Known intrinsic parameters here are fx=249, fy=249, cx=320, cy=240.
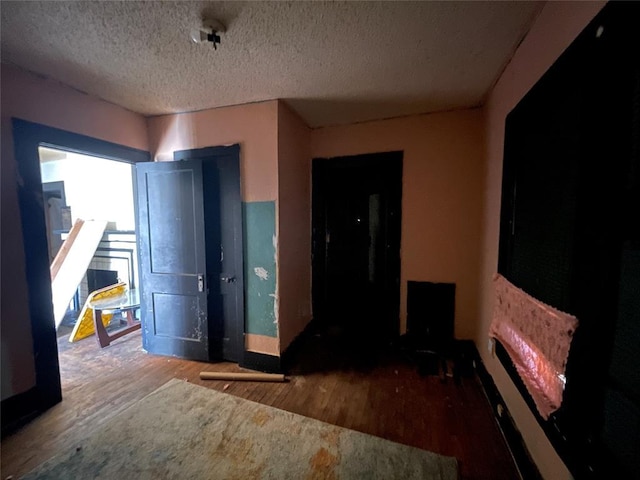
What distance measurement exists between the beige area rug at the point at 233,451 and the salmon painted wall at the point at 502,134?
1.58ft

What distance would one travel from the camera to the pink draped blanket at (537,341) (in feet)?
3.40

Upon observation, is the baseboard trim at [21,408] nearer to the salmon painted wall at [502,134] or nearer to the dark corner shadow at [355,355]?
the dark corner shadow at [355,355]

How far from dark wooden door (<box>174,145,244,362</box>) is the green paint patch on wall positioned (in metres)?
0.07

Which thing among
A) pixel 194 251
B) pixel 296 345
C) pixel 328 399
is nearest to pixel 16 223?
pixel 194 251

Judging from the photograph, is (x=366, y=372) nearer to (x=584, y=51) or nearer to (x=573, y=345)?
(x=573, y=345)

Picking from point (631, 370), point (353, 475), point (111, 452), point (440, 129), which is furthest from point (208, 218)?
point (631, 370)

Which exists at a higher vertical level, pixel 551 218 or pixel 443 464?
pixel 551 218

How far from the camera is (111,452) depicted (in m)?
1.54

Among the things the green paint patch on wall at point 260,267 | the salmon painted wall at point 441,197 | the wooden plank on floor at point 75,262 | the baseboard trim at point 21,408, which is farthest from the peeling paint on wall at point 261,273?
the wooden plank on floor at point 75,262

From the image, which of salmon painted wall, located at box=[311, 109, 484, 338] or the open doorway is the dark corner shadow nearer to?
salmon painted wall, located at box=[311, 109, 484, 338]

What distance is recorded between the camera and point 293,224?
2.71 m

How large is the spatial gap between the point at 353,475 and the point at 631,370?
4.41ft

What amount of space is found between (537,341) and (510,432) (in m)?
0.79

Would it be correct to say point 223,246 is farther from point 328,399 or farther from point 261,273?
point 328,399
